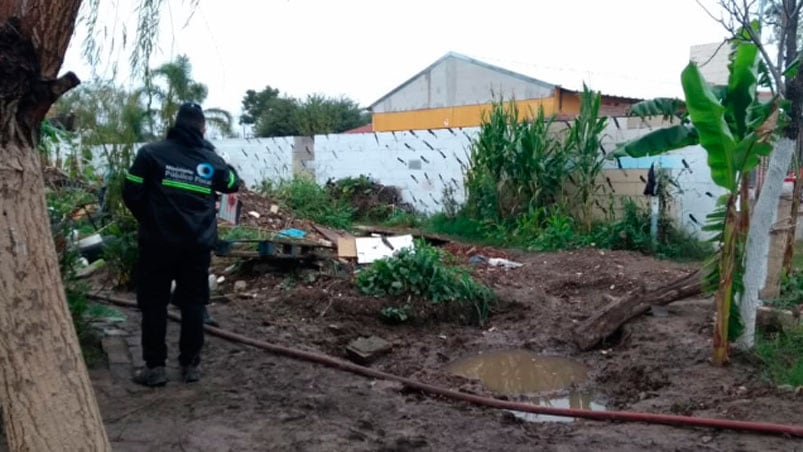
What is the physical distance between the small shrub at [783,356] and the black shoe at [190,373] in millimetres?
4041

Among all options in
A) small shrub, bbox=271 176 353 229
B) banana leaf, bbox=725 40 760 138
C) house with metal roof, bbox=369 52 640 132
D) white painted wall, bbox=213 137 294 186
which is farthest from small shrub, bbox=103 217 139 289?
house with metal roof, bbox=369 52 640 132

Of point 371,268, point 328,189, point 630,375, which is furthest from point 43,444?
point 328,189

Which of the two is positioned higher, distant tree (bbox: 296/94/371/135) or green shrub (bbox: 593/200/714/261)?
distant tree (bbox: 296/94/371/135)

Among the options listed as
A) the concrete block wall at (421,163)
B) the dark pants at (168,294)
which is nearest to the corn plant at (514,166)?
the concrete block wall at (421,163)

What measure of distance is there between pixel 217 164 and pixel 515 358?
3.46 m

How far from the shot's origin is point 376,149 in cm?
1647

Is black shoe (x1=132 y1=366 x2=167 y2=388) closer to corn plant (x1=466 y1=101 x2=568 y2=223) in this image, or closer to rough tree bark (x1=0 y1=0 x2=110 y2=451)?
rough tree bark (x1=0 y1=0 x2=110 y2=451)

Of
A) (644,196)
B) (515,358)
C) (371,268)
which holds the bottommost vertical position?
(515,358)

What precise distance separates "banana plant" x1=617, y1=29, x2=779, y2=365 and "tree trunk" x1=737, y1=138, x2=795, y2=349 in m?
0.08

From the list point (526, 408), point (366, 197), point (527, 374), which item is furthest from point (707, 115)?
point (366, 197)

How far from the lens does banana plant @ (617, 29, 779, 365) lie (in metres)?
4.53

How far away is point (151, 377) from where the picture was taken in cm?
455

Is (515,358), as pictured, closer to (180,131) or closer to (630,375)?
(630,375)

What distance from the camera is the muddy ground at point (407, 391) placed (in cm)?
389
